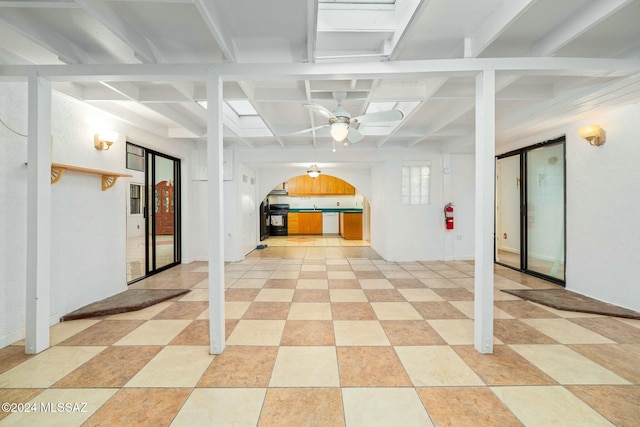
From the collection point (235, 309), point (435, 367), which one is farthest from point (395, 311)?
point (235, 309)

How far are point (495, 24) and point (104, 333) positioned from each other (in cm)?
432

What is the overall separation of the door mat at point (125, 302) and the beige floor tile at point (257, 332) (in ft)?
4.63

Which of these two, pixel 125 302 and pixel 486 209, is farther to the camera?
pixel 125 302

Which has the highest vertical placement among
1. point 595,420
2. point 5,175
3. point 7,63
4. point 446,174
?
point 7,63

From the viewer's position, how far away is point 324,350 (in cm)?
233

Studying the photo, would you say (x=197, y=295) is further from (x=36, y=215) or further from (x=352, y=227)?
(x=352, y=227)

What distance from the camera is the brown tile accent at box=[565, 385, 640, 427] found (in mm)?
1581

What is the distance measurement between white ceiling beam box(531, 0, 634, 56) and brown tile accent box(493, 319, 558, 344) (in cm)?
249

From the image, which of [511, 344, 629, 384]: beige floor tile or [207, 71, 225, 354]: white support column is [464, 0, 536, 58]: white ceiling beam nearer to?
[207, 71, 225, 354]: white support column

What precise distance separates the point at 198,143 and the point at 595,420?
657 cm

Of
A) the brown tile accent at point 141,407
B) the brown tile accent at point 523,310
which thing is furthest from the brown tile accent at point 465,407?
the brown tile accent at point 523,310

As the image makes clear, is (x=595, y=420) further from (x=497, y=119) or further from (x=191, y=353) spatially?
(x=497, y=119)

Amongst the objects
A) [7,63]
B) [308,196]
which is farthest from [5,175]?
[308,196]

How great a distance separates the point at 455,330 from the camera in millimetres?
2693
